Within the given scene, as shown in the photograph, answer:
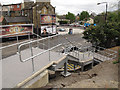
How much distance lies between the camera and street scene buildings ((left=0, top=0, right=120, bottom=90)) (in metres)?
4.07

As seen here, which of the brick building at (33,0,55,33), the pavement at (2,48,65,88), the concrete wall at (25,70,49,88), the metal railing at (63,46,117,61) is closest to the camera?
the pavement at (2,48,65,88)

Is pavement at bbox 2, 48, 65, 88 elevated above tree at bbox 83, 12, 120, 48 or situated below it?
below

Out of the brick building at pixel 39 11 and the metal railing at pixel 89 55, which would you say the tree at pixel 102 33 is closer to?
the metal railing at pixel 89 55

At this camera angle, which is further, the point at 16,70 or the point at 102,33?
the point at 102,33

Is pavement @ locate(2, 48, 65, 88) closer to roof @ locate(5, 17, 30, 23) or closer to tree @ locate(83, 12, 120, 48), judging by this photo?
tree @ locate(83, 12, 120, 48)

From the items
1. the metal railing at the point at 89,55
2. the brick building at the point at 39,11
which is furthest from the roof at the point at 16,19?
the metal railing at the point at 89,55

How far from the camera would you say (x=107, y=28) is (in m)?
15.2

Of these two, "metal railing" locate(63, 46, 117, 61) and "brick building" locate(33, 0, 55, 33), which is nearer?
"metal railing" locate(63, 46, 117, 61)

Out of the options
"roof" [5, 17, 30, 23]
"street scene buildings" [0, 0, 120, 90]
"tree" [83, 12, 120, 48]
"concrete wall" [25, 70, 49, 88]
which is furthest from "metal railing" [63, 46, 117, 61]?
"roof" [5, 17, 30, 23]

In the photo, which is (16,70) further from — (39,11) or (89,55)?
(39,11)

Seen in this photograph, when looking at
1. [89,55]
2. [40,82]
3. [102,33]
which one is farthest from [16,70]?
[102,33]

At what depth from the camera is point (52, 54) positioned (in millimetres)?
5832

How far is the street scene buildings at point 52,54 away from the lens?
407 cm

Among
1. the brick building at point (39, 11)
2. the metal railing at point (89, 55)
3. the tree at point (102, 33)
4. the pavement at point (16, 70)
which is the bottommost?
the metal railing at point (89, 55)
